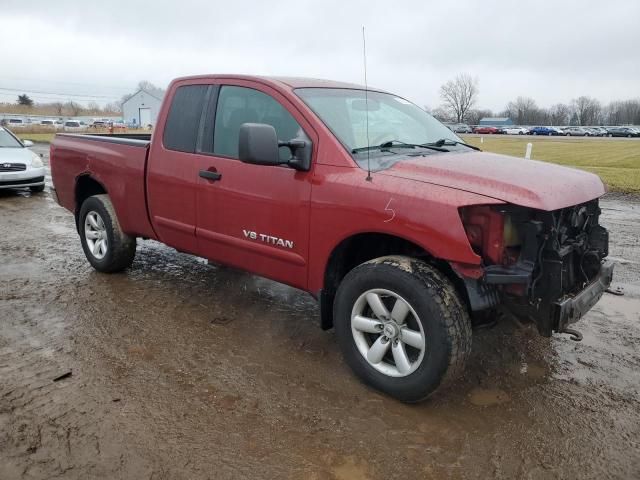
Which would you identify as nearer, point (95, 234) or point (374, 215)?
point (374, 215)

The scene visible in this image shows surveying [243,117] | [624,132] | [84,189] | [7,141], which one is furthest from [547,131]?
[243,117]

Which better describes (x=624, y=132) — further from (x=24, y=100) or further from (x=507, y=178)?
(x=24, y=100)

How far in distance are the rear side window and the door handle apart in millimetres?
281

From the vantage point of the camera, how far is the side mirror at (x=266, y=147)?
11.0ft

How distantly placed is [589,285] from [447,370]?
3.55 ft

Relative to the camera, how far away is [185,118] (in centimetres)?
444

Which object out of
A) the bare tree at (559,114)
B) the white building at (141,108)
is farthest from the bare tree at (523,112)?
the white building at (141,108)

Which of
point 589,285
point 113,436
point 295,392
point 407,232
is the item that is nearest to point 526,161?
point 589,285

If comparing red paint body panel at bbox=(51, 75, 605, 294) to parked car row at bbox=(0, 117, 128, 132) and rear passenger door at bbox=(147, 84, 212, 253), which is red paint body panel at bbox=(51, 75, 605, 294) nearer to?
rear passenger door at bbox=(147, 84, 212, 253)

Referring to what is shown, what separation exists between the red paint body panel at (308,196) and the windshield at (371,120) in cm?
12

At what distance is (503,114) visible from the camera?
12000cm

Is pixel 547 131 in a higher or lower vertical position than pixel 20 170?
higher

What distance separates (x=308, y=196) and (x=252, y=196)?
1.64 feet

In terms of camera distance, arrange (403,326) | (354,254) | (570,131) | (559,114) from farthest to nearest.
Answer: (559,114) → (570,131) → (354,254) → (403,326)
